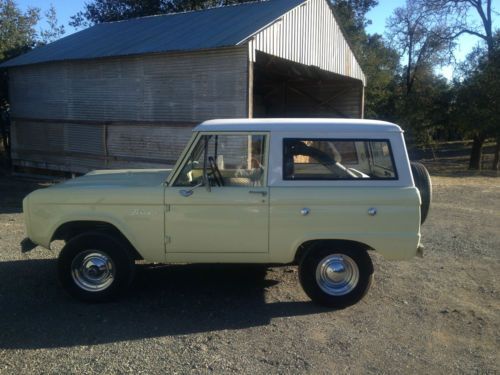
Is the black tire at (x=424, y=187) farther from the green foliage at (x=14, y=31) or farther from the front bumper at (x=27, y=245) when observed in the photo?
the green foliage at (x=14, y=31)

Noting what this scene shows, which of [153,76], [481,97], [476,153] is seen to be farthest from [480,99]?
[153,76]

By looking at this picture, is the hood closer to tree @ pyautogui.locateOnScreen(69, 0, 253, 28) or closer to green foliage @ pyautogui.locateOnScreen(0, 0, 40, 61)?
green foliage @ pyautogui.locateOnScreen(0, 0, 40, 61)

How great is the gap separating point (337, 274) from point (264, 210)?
1005 mm

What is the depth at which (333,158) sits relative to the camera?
4805mm

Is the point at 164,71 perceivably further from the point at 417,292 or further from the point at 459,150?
the point at 459,150

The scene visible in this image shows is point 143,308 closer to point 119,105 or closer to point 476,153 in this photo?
point 119,105

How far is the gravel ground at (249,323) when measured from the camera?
3795 mm

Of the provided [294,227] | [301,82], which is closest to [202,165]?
[294,227]

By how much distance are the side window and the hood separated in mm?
416

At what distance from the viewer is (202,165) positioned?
4750 mm

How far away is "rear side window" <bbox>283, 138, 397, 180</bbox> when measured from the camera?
4.67 m

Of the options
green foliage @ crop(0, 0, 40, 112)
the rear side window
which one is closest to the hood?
the rear side window

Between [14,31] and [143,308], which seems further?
[14,31]

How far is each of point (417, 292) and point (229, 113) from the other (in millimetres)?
6889
